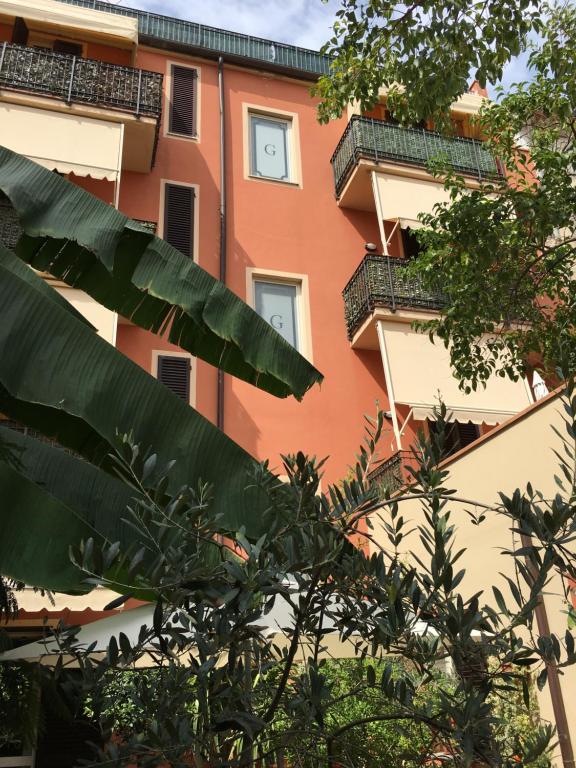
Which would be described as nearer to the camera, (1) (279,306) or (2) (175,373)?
(2) (175,373)

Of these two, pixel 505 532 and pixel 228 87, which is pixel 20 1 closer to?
pixel 228 87

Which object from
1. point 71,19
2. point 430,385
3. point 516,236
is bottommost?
point 516,236

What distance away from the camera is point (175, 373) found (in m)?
13.7

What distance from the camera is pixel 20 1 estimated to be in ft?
48.4

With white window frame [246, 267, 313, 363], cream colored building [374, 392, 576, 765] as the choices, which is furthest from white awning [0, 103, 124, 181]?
cream colored building [374, 392, 576, 765]

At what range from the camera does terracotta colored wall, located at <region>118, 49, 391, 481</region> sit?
1380 centimetres

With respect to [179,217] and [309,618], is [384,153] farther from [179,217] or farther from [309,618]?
[309,618]

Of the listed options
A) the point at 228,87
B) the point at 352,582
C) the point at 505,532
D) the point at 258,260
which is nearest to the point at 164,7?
the point at 228,87

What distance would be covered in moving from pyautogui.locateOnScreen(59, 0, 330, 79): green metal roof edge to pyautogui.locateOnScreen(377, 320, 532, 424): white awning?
7.96 m

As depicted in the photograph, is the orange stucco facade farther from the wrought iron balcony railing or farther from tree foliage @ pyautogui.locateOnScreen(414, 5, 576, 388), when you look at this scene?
tree foliage @ pyautogui.locateOnScreen(414, 5, 576, 388)

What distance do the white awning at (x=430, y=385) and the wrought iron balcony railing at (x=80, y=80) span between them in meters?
6.91

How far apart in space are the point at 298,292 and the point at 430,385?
3.63 meters

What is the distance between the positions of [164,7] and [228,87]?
7.81ft

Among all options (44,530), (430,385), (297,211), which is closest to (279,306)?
Answer: (297,211)
